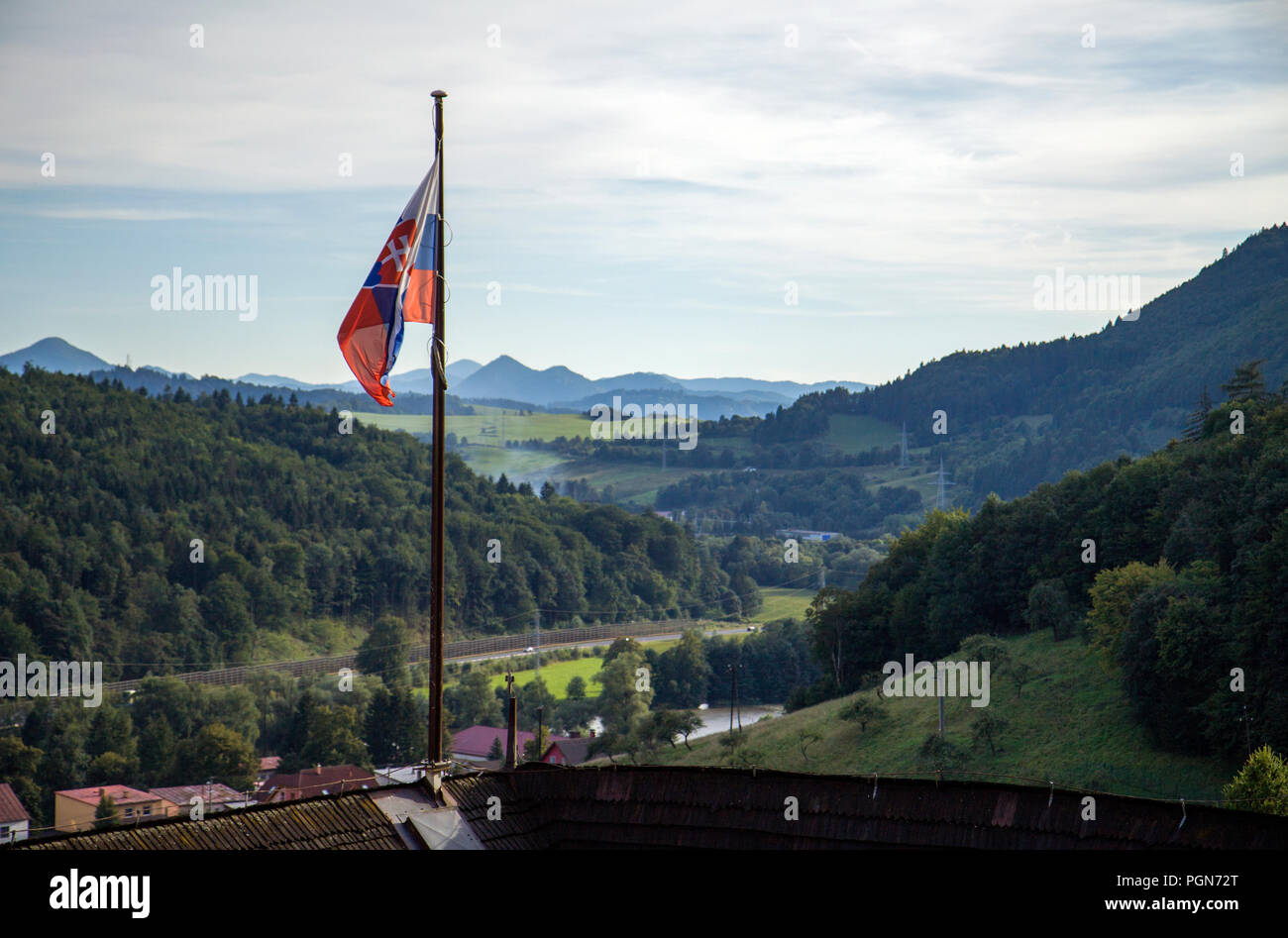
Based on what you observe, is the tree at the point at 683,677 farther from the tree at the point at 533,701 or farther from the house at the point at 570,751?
the house at the point at 570,751

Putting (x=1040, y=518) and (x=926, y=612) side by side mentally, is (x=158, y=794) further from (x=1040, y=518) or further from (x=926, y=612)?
(x=1040, y=518)

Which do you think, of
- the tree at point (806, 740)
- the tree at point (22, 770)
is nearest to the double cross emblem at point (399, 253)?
the tree at point (806, 740)

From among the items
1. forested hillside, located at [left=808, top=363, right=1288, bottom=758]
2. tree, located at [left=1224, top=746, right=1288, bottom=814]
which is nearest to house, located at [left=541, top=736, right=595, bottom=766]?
forested hillside, located at [left=808, top=363, right=1288, bottom=758]

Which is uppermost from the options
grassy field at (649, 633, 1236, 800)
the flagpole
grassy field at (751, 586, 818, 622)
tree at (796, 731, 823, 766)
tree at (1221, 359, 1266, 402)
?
tree at (1221, 359, 1266, 402)

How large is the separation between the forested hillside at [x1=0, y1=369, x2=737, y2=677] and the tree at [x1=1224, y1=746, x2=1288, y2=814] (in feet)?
383

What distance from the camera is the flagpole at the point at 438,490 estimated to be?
45.0 ft

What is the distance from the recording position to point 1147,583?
6138cm

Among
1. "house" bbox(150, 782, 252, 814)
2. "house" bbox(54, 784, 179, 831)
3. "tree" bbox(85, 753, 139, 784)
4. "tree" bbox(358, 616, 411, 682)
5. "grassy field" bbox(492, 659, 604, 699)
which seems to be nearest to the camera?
"house" bbox(54, 784, 179, 831)

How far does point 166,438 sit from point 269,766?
3834 inches

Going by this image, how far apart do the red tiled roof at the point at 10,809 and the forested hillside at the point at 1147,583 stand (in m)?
50.1

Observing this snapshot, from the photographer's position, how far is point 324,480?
186500 millimetres

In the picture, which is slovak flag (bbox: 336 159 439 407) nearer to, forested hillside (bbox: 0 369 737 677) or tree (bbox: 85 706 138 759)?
tree (bbox: 85 706 138 759)

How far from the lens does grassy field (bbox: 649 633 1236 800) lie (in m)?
50.8
